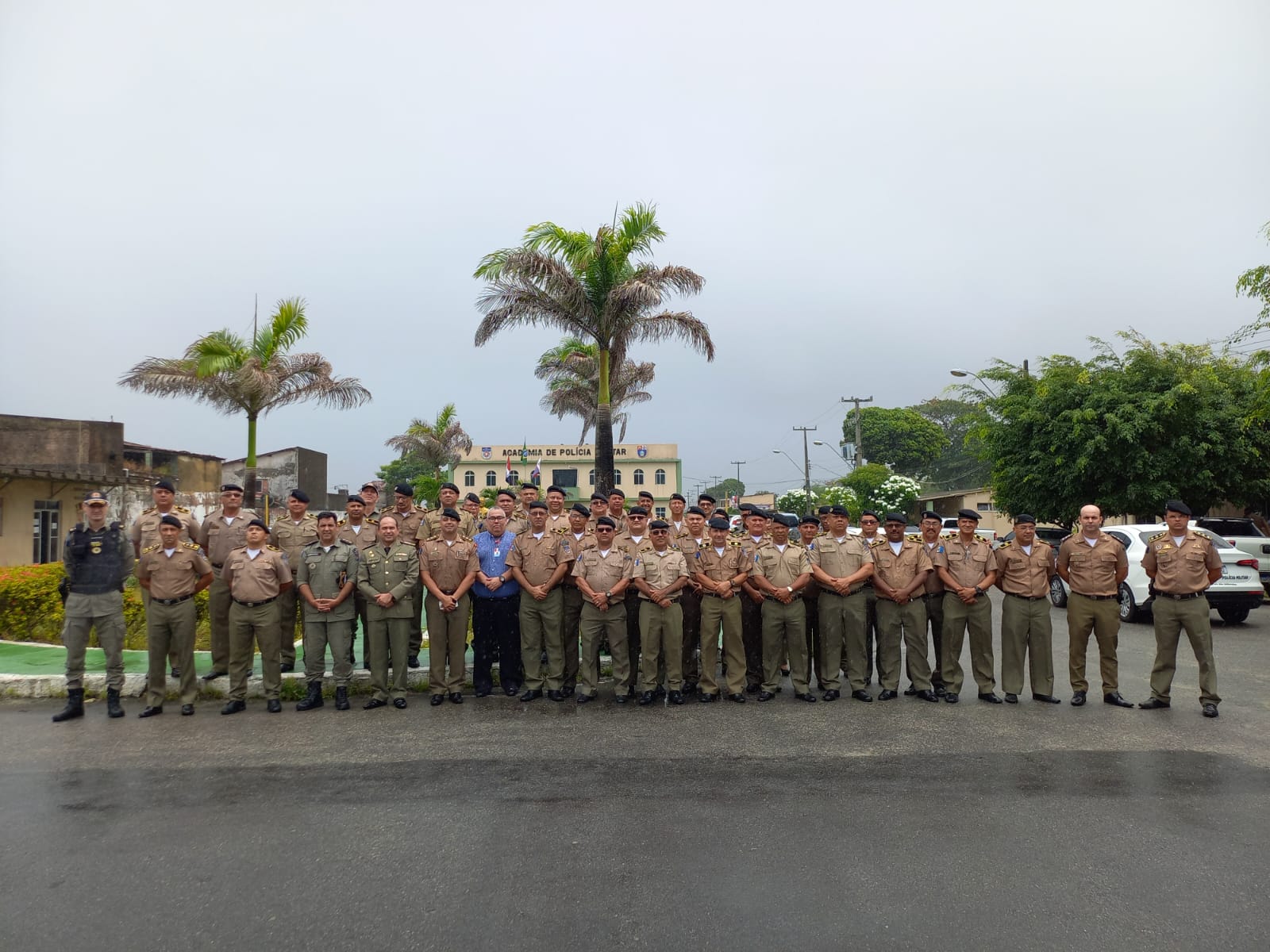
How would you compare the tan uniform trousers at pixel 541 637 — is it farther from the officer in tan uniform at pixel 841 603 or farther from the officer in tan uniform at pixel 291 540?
the officer in tan uniform at pixel 841 603

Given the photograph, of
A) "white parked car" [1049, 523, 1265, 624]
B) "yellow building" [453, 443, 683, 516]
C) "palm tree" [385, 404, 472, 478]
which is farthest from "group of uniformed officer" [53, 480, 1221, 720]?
"yellow building" [453, 443, 683, 516]

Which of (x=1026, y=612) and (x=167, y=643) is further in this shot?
(x=1026, y=612)

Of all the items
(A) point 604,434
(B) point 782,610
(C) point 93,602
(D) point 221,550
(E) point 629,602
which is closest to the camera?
(C) point 93,602

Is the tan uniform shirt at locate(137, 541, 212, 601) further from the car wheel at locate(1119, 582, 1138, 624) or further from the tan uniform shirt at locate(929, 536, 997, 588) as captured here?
the car wheel at locate(1119, 582, 1138, 624)

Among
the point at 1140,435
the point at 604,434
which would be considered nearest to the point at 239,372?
the point at 604,434

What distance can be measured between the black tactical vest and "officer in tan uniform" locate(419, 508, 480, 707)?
8.48 ft

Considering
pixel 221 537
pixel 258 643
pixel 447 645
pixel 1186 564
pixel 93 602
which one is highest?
pixel 221 537

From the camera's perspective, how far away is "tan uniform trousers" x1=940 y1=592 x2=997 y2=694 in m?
7.37

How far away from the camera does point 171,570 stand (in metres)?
7.12

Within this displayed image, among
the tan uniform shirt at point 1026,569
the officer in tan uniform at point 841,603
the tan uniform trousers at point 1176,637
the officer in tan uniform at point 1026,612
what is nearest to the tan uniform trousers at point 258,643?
the officer in tan uniform at point 841,603

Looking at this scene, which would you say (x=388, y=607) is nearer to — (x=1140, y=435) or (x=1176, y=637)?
(x=1176, y=637)

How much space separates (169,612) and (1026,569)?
7.66m

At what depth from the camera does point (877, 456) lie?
7806cm

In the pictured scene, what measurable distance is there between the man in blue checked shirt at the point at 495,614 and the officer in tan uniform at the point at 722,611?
1756 millimetres
